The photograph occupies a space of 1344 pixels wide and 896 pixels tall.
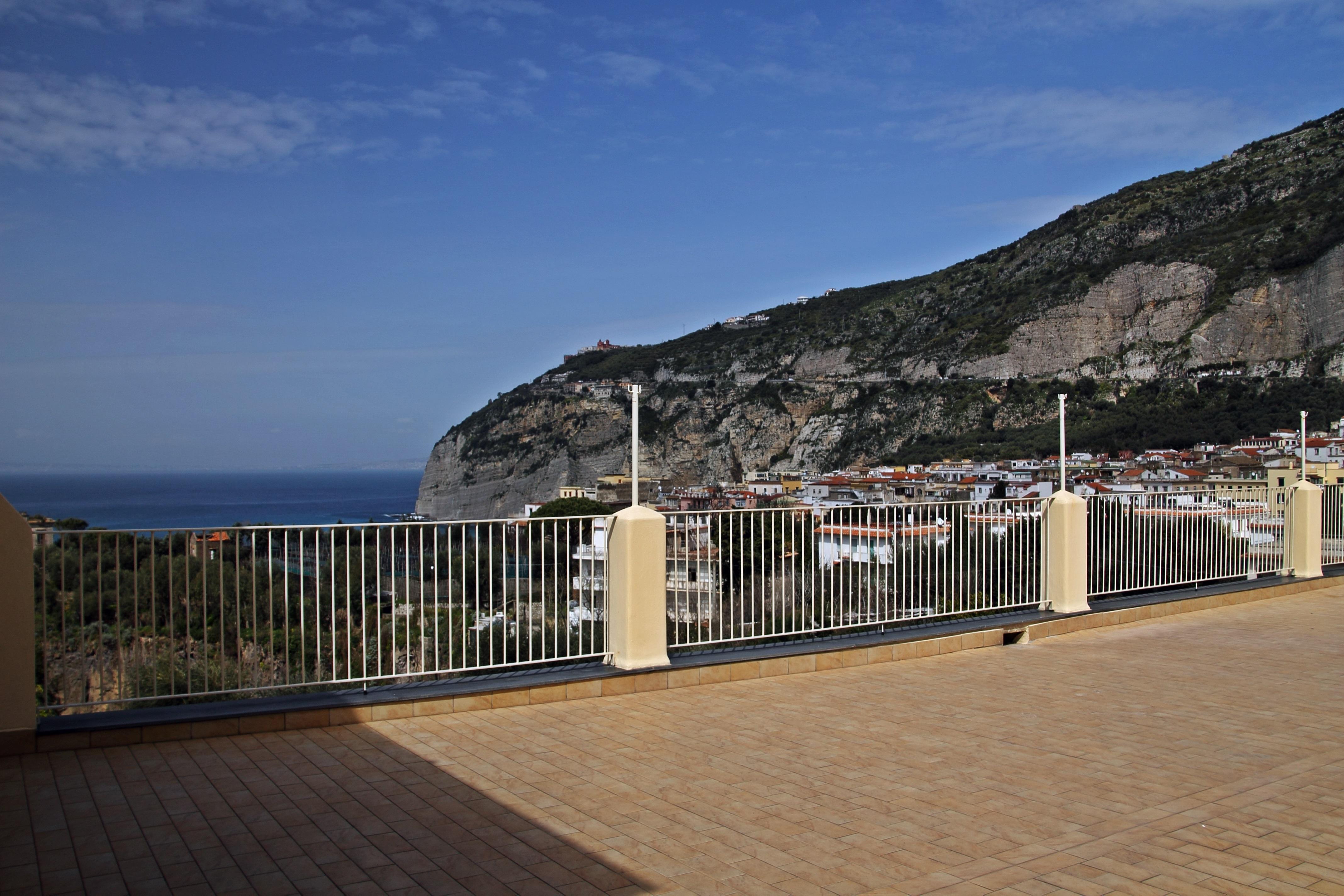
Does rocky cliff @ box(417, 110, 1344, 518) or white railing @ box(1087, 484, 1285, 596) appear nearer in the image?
white railing @ box(1087, 484, 1285, 596)

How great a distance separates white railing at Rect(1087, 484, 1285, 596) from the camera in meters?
9.62

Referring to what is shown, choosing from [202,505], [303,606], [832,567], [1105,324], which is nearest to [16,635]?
[303,606]

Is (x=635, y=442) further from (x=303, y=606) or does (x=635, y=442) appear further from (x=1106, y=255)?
(x=1106, y=255)

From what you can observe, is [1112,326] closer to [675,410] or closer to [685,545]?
[675,410]

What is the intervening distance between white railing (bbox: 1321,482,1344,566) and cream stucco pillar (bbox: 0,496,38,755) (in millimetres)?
14604

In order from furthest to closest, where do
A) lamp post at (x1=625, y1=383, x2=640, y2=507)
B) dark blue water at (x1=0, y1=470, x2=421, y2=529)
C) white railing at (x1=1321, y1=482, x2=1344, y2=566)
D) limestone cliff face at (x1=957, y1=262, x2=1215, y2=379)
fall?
dark blue water at (x1=0, y1=470, x2=421, y2=529), limestone cliff face at (x1=957, y1=262, x2=1215, y2=379), white railing at (x1=1321, y1=482, x2=1344, y2=566), lamp post at (x1=625, y1=383, x2=640, y2=507)

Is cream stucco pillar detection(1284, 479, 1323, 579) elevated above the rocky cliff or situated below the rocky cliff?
below

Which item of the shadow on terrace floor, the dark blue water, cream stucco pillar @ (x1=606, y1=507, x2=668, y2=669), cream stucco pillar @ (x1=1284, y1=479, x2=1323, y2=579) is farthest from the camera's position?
the dark blue water

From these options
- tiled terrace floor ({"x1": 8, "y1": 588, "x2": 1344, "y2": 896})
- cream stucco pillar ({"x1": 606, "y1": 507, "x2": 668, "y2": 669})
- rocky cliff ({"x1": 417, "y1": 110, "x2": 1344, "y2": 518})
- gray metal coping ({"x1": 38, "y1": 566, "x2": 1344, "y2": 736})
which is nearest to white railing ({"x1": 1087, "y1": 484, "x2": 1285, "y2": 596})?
gray metal coping ({"x1": 38, "y1": 566, "x2": 1344, "y2": 736})

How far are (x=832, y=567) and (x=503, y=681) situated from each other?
9.45ft

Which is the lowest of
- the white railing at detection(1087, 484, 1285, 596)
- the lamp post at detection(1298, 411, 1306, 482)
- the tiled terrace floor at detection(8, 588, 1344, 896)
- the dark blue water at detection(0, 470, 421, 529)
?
the dark blue water at detection(0, 470, 421, 529)

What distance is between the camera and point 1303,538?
12234 millimetres

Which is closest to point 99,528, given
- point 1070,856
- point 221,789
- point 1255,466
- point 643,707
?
point 221,789

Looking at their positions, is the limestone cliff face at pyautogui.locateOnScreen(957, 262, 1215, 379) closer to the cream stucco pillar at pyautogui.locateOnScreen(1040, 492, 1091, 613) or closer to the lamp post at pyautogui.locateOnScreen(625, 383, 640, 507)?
the cream stucco pillar at pyautogui.locateOnScreen(1040, 492, 1091, 613)
